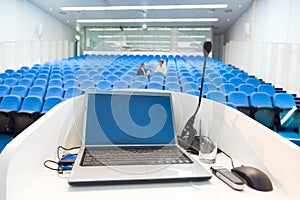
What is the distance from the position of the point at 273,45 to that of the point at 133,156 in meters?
8.05

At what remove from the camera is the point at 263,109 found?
4512mm

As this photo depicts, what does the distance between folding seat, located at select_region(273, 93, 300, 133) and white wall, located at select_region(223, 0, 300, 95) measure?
1.96 meters

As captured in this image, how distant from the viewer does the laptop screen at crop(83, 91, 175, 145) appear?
1.20 metres

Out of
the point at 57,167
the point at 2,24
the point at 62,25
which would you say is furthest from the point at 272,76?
the point at 62,25

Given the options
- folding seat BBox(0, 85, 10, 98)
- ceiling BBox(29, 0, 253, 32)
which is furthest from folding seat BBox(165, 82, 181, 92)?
ceiling BBox(29, 0, 253, 32)

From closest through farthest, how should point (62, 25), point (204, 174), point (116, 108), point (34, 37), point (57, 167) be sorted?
point (204, 174)
point (57, 167)
point (116, 108)
point (34, 37)
point (62, 25)

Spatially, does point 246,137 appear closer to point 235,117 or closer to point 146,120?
point 235,117

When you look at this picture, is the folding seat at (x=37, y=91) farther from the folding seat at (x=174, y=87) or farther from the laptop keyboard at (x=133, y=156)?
the laptop keyboard at (x=133, y=156)

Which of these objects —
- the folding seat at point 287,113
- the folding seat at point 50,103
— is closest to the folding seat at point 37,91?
the folding seat at point 50,103

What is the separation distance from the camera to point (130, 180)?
0.90 m

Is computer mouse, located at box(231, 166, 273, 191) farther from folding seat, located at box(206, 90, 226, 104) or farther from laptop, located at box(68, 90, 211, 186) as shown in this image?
folding seat, located at box(206, 90, 226, 104)

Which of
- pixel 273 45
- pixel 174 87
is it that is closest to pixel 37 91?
pixel 174 87

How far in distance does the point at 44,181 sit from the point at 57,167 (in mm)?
134

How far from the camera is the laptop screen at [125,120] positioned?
1.20 metres
